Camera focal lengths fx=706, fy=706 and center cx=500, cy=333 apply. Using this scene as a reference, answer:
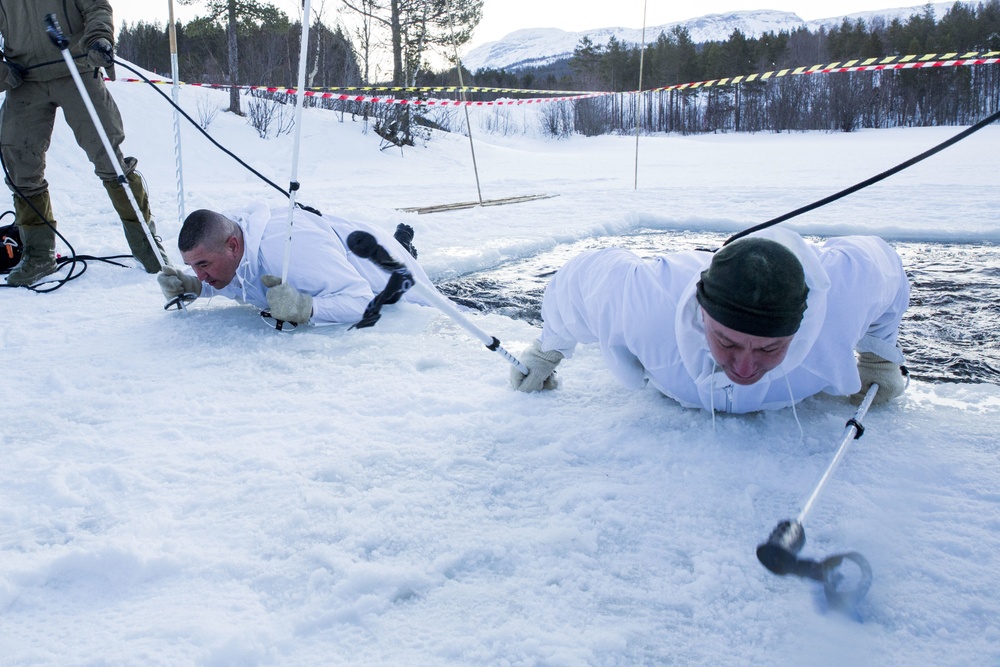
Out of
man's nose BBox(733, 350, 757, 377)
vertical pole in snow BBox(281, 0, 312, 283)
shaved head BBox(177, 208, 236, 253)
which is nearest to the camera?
man's nose BBox(733, 350, 757, 377)

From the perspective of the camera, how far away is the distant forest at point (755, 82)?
22281 millimetres

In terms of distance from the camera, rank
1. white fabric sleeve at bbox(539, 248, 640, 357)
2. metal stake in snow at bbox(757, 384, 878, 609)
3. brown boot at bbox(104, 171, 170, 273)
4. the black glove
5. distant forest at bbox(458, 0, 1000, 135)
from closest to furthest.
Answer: metal stake in snow at bbox(757, 384, 878, 609)
white fabric sleeve at bbox(539, 248, 640, 357)
the black glove
brown boot at bbox(104, 171, 170, 273)
distant forest at bbox(458, 0, 1000, 135)

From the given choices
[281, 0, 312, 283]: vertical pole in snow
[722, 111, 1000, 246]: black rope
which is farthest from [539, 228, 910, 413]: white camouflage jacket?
[281, 0, 312, 283]: vertical pole in snow

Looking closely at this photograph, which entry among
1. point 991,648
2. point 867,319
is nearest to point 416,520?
point 991,648

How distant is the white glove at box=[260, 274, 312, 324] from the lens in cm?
293

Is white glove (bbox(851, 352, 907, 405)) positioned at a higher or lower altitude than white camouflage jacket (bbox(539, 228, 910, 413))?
lower

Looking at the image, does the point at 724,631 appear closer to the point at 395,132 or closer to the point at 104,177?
the point at 104,177

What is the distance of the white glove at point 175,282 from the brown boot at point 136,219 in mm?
520

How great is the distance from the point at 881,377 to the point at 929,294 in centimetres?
175

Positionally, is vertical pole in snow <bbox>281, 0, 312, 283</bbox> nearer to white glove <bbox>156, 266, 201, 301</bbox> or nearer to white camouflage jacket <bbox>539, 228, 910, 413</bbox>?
white glove <bbox>156, 266, 201, 301</bbox>

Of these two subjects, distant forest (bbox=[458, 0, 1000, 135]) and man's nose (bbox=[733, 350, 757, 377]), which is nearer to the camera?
man's nose (bbox=[733, 350, 757, 377])

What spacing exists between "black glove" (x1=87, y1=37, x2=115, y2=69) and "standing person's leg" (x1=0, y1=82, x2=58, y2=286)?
1.06 ft

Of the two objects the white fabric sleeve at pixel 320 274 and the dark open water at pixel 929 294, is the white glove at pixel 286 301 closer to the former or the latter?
the white fabric sleeve at pixel 320 274

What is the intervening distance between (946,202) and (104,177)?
21.3ft
